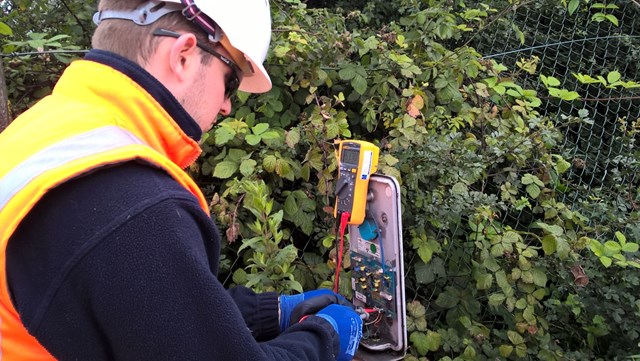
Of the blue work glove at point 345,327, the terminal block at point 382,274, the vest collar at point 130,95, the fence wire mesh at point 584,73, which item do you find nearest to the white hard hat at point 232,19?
the vest collar at point 130,95

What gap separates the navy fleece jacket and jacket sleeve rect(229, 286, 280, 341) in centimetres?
79

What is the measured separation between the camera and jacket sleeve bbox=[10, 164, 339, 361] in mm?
763

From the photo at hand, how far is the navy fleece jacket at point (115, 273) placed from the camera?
764 millimetres

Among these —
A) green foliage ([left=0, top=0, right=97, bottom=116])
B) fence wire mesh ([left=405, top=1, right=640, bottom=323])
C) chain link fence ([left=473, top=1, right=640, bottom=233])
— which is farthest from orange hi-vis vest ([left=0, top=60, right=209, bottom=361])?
chain link fence ([left=473, top=1, right=640, bottom=233])

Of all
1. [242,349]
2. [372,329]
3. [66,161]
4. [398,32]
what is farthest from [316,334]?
[398,32]

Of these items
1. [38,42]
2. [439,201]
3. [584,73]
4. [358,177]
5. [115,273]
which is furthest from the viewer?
[584,73]

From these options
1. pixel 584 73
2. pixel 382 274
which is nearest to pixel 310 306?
pixel 382 274

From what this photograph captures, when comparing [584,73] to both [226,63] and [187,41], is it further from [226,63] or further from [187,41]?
[187,41]

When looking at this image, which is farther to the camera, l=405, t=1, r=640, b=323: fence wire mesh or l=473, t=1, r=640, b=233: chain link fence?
l=473, t=1, r=640, b=233: chain link fence

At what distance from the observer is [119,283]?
0.76 metres

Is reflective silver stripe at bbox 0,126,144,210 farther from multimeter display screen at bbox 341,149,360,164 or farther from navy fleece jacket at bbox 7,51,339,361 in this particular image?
multimeter display screen at bbox 341,149,360,164

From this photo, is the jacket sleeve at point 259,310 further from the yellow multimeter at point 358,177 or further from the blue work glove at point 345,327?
the yellow multimeter at point 358,177

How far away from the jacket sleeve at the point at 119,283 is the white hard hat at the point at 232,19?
0.41m

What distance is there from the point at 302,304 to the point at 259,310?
151 millimetres
